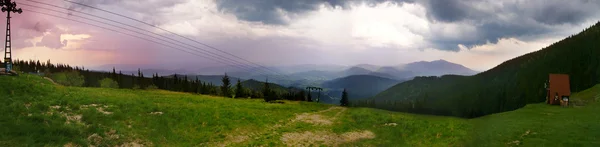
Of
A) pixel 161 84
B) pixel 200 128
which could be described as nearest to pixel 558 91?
pixel 200 128

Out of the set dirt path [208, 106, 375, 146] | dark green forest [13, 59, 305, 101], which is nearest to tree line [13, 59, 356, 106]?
dark green forest [13, 59, 305, 101]

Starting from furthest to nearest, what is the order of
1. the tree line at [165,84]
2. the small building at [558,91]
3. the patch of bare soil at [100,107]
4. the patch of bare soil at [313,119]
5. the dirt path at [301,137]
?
the tree line at [165,84]
the small building at [558,91]
the patch of bare soil at [313,119]
the patch of bare soil at [100,107]
the dirt path at [301,137]

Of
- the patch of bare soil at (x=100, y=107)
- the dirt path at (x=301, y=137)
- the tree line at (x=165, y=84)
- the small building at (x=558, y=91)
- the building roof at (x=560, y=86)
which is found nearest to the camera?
the dirt path at (x=301, y=137)

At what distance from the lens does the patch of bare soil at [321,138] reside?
108 ft

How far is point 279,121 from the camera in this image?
43.2 metres

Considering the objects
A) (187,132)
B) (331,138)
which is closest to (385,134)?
(331,138)

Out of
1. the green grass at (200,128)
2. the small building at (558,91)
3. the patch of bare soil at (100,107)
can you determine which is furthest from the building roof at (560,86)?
the patch of bare soil at (100,107)

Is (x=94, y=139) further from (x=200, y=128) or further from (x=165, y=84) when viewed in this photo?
(x=165, y=84)

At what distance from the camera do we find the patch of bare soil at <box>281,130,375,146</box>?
32.9 metres

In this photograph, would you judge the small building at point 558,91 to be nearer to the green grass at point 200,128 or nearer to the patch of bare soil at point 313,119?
the green grass at point 200,128

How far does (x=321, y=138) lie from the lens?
34.8 m

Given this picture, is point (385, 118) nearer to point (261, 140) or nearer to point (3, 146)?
point (261, 140)

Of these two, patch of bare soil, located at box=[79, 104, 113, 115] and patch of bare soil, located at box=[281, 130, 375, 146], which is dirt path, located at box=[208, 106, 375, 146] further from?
patch of bare soil, located at box=[79, 104, 113, 115]

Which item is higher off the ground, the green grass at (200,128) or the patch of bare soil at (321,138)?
the green grass at (200,128)
